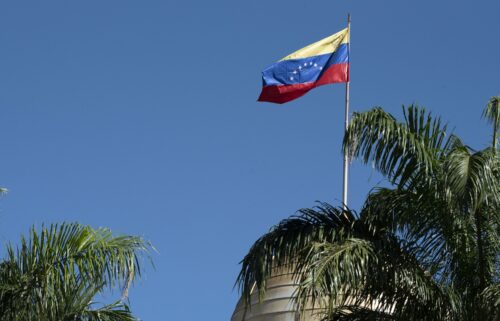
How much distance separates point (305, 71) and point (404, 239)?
10.3 m

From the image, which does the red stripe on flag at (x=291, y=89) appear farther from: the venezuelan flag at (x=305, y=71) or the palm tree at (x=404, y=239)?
the palm tree at (x=404, y=239)

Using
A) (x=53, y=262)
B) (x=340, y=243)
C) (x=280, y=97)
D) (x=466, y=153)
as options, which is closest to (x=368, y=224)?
(x=340, y=243)

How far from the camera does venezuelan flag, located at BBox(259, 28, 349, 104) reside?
27.6 m

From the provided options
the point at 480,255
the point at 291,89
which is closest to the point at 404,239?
the point at 480,255

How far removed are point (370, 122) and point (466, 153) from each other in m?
1.55

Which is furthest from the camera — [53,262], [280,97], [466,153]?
[280,97]

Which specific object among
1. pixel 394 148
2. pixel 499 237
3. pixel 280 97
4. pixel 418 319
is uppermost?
pixel 280 97

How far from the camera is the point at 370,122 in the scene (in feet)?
59.2

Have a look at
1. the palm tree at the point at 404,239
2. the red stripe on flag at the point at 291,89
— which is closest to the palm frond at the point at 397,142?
the palm tree at the point at 404,239

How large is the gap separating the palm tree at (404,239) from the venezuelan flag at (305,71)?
9.44 m

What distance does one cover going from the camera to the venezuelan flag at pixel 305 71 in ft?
90.5

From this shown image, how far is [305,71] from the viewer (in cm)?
2773

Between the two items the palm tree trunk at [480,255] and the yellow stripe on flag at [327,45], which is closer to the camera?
the palm tree trunk at [480,255]

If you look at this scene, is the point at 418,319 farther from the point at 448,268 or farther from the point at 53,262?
the point at 53,262
